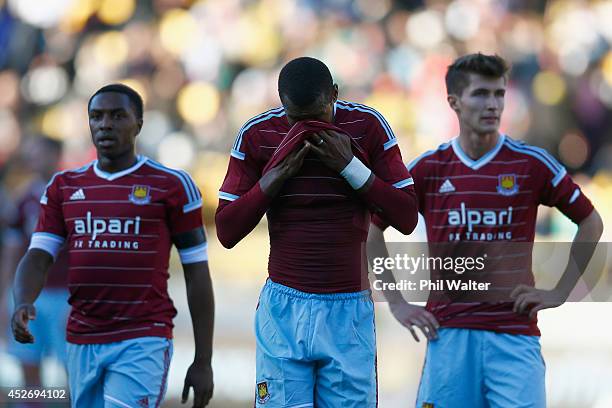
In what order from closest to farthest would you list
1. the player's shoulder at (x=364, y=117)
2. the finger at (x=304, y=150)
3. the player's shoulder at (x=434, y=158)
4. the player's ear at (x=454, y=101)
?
the finger at (x=304, y=150), the player's shoulder at (x=364, y=117), the player's shoulder at (x=434, y=158), the player's ear at (x=454, y=101)

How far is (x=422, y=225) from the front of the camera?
16.0 feet

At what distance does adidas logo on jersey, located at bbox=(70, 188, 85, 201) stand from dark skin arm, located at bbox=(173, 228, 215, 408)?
47cm

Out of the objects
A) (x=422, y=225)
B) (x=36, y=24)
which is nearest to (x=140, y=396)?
(x=422, y=225)

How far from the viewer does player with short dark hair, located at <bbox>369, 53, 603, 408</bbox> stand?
4430mm

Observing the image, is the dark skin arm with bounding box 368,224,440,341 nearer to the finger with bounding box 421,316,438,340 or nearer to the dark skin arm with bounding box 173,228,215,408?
the finger with bounding box 421,316,438,340

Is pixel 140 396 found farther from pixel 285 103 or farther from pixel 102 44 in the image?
pixel 102 44

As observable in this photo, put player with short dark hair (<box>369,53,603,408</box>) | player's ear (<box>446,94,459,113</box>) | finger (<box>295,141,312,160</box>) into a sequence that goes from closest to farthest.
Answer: finger (<box>295,141,312,160</box>), player with short dark hair (<box>369,53,603,408</box>), player's ear (<box>446,94,459,113</box>)

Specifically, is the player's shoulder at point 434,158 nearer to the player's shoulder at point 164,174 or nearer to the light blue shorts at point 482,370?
the light blue shorts at point 482,370

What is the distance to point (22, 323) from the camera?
14.3ft

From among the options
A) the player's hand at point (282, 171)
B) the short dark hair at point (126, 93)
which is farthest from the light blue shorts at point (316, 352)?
the short dark hair at point (126, 93)

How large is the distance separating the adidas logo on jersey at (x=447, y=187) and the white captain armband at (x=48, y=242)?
180 cm

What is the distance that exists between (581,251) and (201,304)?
175 cm

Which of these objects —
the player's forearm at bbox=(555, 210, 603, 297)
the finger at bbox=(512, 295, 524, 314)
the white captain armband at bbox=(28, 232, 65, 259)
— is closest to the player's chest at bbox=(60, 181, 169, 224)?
the white captain armband at bbox=(28, 232, 65, 259)

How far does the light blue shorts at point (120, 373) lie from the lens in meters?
4.38
